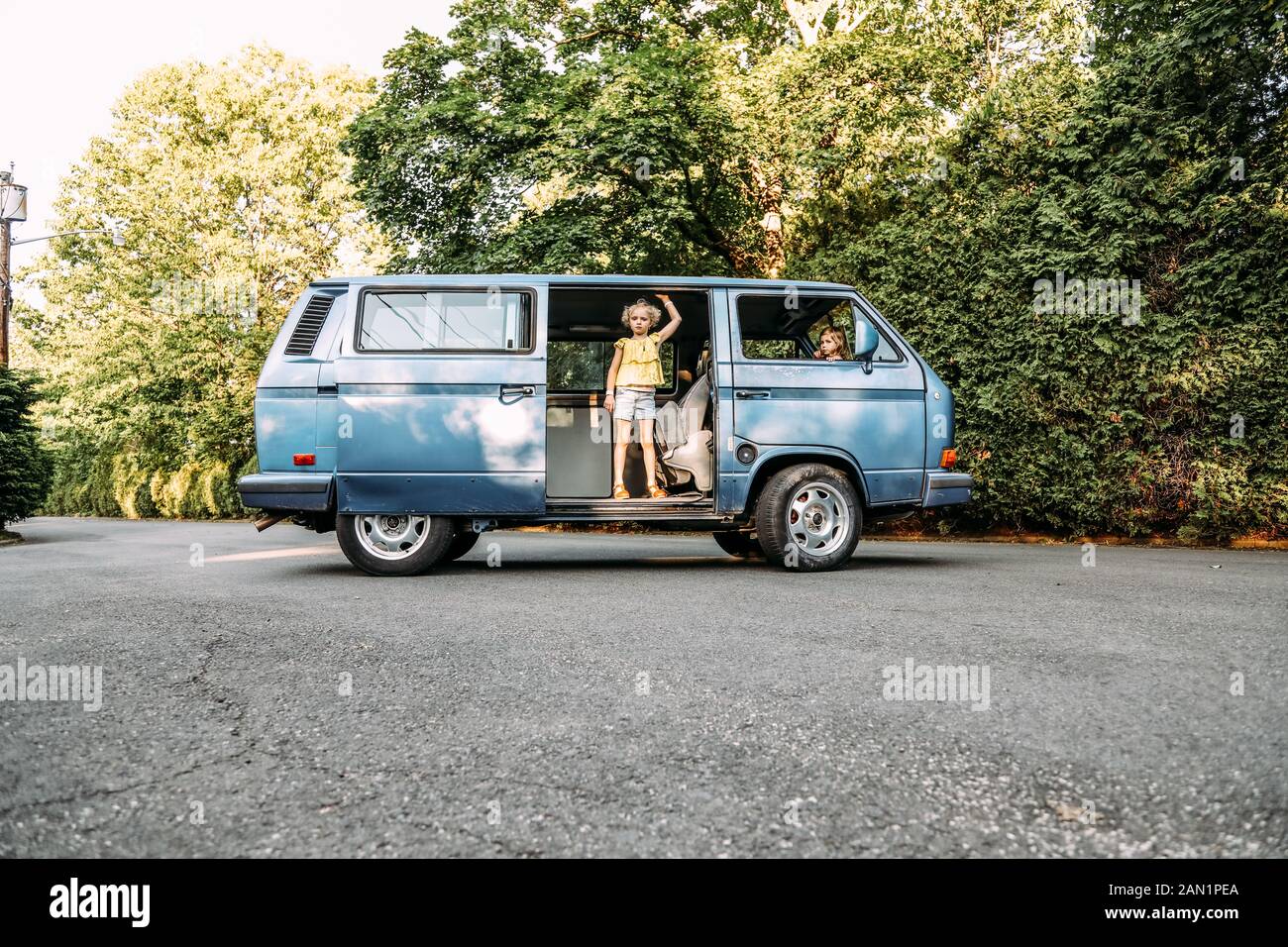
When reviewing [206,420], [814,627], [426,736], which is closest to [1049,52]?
[814,627]

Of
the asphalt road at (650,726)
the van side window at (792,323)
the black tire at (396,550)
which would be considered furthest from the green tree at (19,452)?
the van side window at (792,323)

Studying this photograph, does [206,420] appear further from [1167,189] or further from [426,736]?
[426,736]

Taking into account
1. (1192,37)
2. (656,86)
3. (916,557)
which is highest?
(656,86)

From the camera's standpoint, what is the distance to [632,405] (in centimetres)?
779

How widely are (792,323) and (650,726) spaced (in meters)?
6.05

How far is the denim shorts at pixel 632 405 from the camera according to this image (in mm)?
7777

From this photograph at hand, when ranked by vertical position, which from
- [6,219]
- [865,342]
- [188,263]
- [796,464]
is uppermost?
[188,263]

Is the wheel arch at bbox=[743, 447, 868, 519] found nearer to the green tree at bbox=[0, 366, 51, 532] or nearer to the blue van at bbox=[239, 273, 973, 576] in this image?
the blue van at bbox=[239, 273, 973, 576]

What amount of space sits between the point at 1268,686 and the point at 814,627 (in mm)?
1953

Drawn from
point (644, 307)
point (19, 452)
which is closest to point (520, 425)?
point (644, 307)

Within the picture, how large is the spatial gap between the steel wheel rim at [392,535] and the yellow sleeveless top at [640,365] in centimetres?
204

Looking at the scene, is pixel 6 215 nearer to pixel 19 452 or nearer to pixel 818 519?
pixel 19 452

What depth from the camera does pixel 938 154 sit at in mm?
11375
